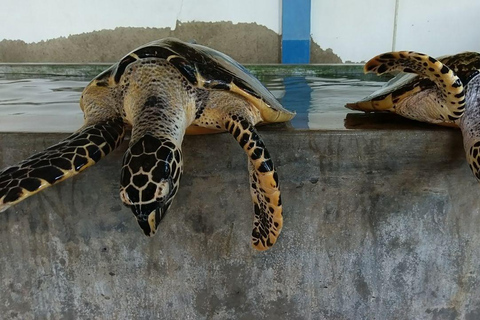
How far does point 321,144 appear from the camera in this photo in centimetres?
137

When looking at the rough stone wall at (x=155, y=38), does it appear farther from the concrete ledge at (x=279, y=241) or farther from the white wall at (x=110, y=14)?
the concrete ledge at (x=279, y=241)

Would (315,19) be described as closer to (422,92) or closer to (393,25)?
(393,25)

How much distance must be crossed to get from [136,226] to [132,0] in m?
4.48

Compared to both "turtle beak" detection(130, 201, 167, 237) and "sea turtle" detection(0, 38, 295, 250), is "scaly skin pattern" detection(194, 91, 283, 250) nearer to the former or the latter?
"sea turtle" detection(0, 38, 295, 250)

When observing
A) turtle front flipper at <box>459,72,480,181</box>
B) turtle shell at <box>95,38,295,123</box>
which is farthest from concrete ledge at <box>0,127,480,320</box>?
turtle shell at <box>95,38,295,123</box>

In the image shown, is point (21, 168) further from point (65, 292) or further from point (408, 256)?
point (408, 256)

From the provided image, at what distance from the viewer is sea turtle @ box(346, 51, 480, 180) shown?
127 cm

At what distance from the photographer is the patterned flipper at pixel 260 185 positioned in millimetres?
1166

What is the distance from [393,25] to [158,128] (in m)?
4.79

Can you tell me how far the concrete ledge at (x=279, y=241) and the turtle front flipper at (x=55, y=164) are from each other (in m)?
0.15

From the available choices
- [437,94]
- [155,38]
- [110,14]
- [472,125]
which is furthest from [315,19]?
[472,125]

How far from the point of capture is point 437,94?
4.82ft

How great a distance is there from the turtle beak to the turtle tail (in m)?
0.83

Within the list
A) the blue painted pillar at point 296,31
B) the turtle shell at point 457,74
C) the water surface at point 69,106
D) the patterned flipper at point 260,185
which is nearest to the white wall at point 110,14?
the blue painted pillar at point 296,31
